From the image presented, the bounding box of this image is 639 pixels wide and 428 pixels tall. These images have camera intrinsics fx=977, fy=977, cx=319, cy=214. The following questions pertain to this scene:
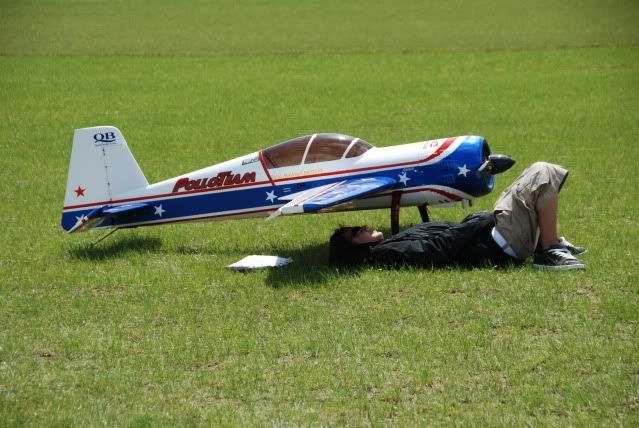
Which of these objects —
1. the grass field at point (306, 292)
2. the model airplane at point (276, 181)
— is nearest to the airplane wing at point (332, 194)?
the model airplane at point (276, 181)

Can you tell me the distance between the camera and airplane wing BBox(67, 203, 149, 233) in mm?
12461

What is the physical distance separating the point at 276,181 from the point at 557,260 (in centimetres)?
370

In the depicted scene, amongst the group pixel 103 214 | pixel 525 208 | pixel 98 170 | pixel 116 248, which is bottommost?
pixel 116 248

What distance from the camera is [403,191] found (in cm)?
1215

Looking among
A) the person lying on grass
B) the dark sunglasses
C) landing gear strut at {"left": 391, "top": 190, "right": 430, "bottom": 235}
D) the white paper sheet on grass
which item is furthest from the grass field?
landing gear strut at {"left": 391, "top": 190, "right": 430, "bottom": 235}

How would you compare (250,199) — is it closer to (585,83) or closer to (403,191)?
(403,191)

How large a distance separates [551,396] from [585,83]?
21.1 metres

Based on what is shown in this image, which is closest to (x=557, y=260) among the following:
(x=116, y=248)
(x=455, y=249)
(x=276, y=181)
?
(x=455, y=249)

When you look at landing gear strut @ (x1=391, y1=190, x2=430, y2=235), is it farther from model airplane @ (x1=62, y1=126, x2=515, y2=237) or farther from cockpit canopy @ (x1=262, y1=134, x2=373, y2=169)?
cockpit canopy @ (x1=262, y1=134, x2=373, y2=169)

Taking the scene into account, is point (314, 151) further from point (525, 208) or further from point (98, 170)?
point (525, 208)

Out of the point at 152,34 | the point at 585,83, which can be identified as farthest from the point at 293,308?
the point at 152,34

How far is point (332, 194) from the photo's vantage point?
1168 centimetres

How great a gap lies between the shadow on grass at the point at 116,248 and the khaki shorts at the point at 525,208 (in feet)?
15.3

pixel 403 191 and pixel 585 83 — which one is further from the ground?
pixel 403 191
